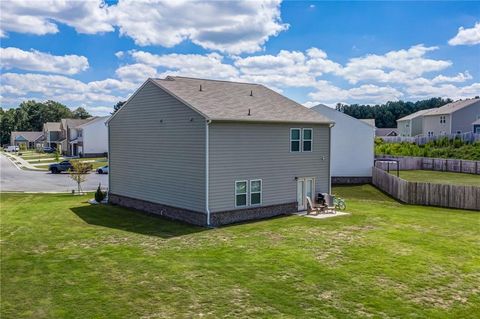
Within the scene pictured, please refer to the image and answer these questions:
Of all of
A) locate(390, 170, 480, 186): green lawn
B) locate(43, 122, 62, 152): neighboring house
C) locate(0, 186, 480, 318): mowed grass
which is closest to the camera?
locate(0, 186, 480, 318): mowed grass

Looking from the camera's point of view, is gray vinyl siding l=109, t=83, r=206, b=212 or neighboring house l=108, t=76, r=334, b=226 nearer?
neighboring house l=108, t=76, r=334, b=226

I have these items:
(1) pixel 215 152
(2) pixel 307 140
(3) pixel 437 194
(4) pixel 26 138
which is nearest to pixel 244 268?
(1) pixel 215 152

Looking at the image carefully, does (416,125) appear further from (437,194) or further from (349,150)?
(437,194)

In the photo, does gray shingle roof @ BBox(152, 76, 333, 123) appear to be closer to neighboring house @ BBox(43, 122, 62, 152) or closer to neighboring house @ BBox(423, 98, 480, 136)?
neighboring house @ BBox(423, 98, 480, 136)

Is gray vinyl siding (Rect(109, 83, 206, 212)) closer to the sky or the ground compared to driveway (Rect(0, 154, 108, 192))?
closer to the sky

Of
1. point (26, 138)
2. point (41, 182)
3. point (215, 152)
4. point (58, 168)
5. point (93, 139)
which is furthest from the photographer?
point (26, 138)

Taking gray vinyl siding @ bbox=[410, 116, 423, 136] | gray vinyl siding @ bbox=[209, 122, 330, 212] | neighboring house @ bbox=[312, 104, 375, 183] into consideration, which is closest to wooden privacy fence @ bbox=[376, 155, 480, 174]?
neighboring house @ bbox=[312, 104, 375, 183]

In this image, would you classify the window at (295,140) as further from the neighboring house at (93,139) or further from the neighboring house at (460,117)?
the neighboring house at (93,139)
